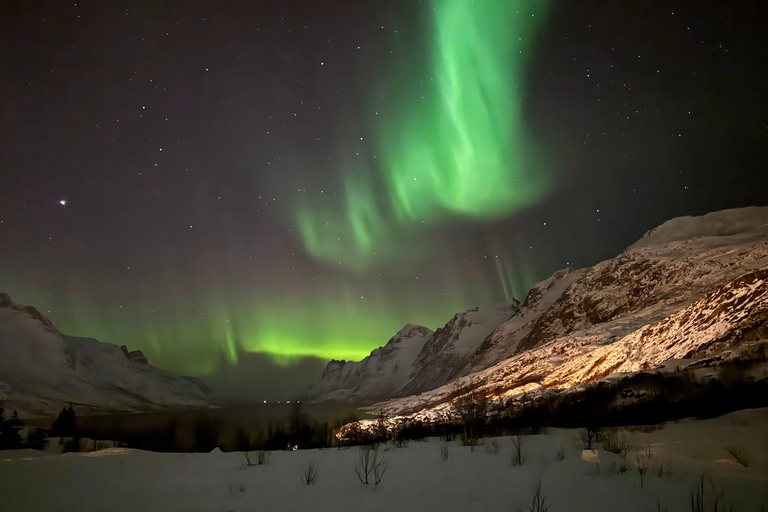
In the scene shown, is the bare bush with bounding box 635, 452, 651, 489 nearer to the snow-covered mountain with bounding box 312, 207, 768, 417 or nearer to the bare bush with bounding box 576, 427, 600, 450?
the bare bush with bounding box 576, 427, 600, 450

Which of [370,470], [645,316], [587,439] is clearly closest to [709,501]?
[587,439]

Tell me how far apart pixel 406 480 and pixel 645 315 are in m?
86.1

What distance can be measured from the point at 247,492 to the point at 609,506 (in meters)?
4.67

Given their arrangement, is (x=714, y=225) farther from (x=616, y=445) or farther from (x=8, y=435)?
(x=8, y=435)

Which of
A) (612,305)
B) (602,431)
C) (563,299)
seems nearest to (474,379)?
(612,305)

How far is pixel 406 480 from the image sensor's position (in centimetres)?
574

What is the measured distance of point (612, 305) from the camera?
12750 cm

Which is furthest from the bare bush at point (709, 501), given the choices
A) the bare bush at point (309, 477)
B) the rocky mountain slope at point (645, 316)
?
the rocky mountain slope at point (645, 316)

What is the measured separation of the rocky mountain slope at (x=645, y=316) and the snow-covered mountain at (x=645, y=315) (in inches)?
6.6

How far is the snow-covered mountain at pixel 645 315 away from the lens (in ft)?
125

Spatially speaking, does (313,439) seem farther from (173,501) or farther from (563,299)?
(563,299)

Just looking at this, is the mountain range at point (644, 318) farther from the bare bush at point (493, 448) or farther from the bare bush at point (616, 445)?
the bare bush at point (616, 445)

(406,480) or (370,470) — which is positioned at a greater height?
(370,470)

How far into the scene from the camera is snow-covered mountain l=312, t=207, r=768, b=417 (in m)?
38.2
